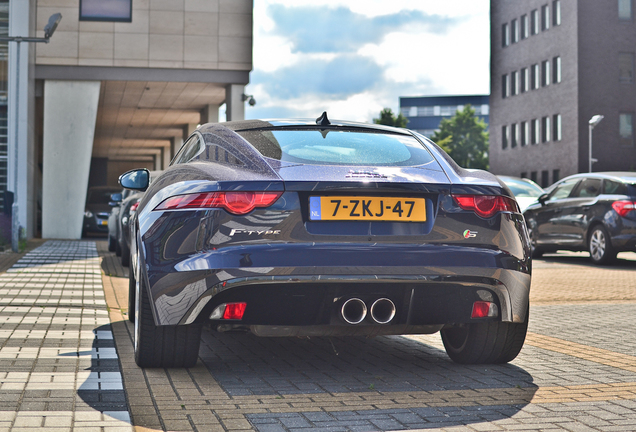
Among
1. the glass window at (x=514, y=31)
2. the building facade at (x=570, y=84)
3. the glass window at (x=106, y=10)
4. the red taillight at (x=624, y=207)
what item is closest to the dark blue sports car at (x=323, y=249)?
the red taillight at (x=624, y=207)

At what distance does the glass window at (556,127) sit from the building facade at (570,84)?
0.19 ft

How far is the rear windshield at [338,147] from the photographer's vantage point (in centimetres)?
450

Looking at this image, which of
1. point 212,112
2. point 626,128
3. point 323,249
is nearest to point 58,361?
point 323,249

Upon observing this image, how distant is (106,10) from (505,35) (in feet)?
120

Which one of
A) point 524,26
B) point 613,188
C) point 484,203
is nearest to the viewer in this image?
point 484,203

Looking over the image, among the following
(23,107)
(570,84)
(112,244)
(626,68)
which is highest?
(626,68)

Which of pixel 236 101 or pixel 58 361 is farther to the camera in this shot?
pixel 236 101

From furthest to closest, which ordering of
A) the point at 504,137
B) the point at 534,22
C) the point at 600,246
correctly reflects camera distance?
the point at 504,137
the point at 534,22
the point at 600,246

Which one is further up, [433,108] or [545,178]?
[433,108]

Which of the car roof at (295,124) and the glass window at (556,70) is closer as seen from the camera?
the car roof at (295,124)

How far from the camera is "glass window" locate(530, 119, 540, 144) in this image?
5178 cm

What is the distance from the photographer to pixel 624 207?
1329 cm

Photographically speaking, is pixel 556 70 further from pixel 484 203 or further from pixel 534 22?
pixel 484 203

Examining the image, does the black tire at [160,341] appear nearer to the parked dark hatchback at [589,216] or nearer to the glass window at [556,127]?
the parked dark hatchback at [589,216]
